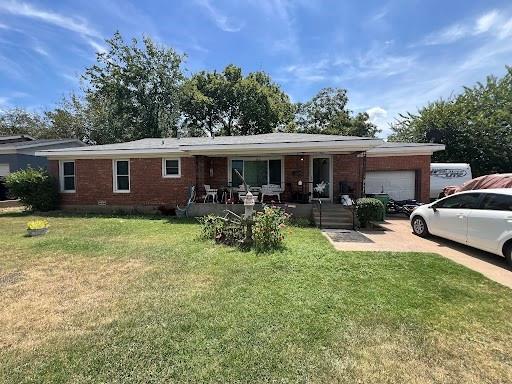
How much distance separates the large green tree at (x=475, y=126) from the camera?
21344mm

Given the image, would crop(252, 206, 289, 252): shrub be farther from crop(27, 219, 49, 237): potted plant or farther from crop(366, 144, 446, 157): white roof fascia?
crop(366, 144, 446, 157): white roof fascia

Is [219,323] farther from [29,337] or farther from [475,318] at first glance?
[475,318]

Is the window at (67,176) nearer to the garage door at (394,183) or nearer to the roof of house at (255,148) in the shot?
the roof of house at (255,148)

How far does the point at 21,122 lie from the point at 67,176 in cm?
2790

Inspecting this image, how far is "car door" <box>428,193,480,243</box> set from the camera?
24.0 feet

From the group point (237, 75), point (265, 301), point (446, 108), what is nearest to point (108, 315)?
point (265, 301)

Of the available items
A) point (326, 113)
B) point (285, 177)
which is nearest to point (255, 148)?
point (285, 177)

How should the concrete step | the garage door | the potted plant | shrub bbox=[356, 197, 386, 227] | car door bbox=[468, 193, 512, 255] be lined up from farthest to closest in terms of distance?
the garage door → the concrete step → shrub bbox=[356, 197, 386, 227] → the potted plant → car door bbox=[468, 193, 512, 255]

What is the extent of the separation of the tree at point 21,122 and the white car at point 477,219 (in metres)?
40.3

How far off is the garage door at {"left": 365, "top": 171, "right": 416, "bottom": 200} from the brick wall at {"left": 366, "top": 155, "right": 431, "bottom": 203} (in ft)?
0.90

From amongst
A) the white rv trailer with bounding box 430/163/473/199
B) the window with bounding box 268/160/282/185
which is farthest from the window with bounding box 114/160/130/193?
the white rv trailer with bounding box 430/163/473/199

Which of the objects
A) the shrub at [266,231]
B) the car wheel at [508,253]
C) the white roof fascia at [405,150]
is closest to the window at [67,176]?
the shrub at [266,231]

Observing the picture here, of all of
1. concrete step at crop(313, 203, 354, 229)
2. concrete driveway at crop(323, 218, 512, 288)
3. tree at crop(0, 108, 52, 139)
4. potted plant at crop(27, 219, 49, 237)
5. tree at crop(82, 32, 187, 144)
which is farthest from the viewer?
tree at crop(0, 108, 52, 139)

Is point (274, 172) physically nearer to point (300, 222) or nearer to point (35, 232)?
point (300, 222)
